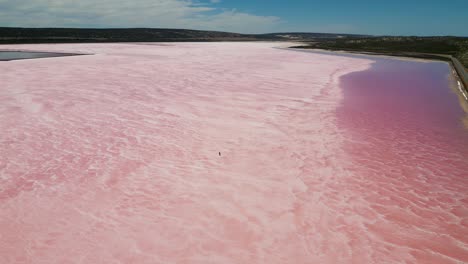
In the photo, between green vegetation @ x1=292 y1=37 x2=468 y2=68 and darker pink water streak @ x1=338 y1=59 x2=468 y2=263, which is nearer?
darker pink water streak @ x1=338 y1=59 x2=468 y2=263

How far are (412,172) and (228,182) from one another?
2.59 metres

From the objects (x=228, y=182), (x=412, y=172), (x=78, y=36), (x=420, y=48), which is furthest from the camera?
(x=78, y=36)

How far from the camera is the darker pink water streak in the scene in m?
3.39

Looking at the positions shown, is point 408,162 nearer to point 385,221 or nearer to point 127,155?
point 385,221

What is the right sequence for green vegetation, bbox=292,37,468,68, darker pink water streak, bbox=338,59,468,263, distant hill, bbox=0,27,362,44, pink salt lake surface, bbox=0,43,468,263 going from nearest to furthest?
pink salt lake surface, bbox=0,43,468,263
darker pink water streak, bbox=338,59,468,263
green vegetation, bbox=292,37,468,68
distant hill, bbox=0,27,362,44

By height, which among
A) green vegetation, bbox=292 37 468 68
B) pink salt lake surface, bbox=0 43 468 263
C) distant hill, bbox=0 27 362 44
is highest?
distant hill, bbox=0 27 362 44

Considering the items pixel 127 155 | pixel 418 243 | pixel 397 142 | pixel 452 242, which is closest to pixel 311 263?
pixel 418 243

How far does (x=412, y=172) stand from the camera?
4926mm

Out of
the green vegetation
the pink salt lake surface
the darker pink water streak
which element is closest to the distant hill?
the green vegetation

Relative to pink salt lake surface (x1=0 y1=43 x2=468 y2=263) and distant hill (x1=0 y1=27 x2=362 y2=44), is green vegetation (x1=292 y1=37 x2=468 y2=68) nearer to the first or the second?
pink salt lake surface (x1=0 y1=43 x2=468 y2=263)

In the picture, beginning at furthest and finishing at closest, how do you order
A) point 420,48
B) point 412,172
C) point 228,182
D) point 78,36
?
point 78,36 < point 420,48 < point 412,172 < point 228,182

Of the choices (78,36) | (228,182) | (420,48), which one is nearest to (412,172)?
(228,182)

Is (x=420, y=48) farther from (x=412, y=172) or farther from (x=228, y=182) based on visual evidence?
(x=228, y=182)

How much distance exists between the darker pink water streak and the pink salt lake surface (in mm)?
21
